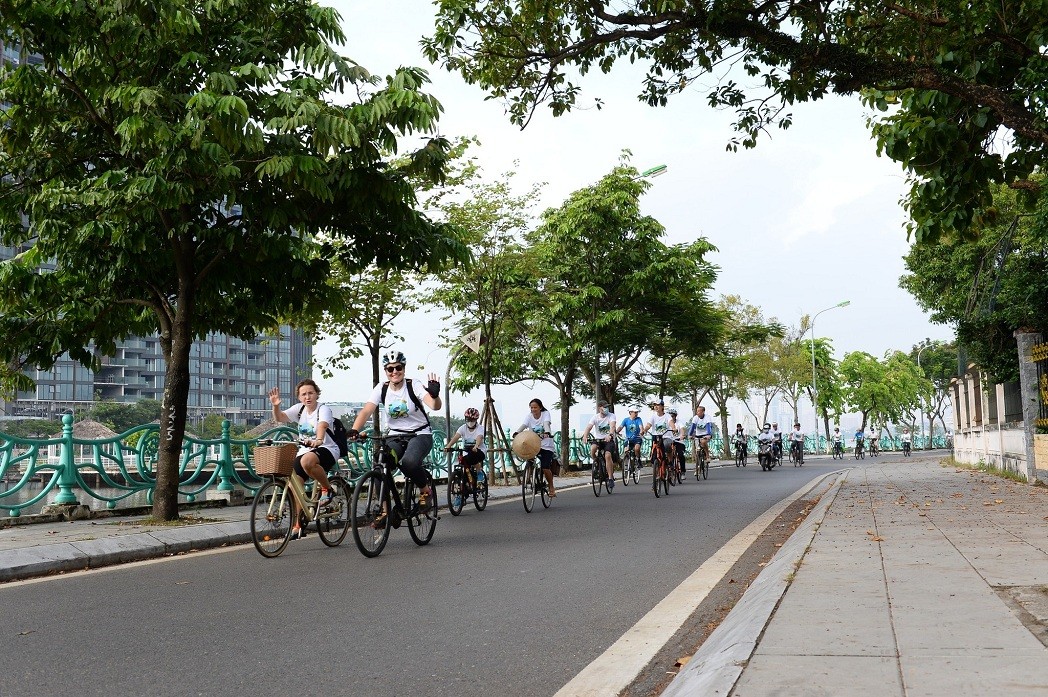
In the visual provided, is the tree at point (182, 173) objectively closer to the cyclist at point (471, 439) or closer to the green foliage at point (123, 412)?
the cyclist at point (471, 439)

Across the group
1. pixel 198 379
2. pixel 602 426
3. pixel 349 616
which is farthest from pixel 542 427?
pixel 198 379

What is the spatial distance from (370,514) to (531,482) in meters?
5.92

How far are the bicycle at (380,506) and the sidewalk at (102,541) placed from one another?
1171 millimetres

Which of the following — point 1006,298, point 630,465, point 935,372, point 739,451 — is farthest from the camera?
point 935,372

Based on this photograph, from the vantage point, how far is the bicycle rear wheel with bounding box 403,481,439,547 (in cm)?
1028

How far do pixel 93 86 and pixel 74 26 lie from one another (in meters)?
1.09

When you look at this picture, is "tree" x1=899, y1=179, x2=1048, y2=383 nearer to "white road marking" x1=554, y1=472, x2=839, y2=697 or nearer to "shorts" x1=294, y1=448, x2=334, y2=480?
"white road marking" x1=554, y1=472, x2=839, y2=697

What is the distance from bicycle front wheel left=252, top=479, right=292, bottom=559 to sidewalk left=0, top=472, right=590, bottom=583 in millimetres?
1395

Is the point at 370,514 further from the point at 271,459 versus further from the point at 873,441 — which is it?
the point at 873,441

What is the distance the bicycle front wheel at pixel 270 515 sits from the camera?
9.47m

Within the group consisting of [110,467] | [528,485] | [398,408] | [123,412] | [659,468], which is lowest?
[528,485]

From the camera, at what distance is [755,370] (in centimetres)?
5475

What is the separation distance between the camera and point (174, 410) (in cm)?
1318

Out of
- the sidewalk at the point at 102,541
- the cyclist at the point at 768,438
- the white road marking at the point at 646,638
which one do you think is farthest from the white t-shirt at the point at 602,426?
the cyclist at the point at 768,438
